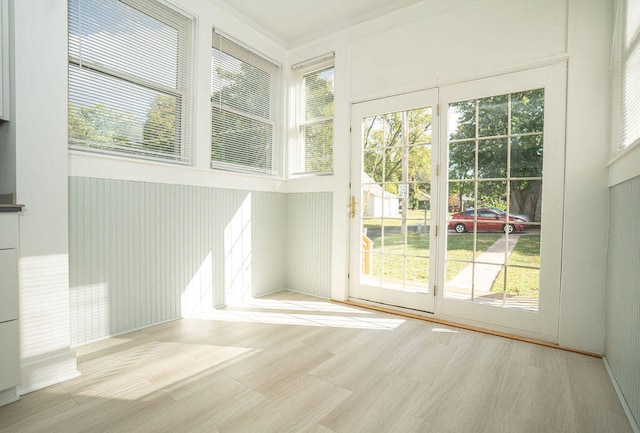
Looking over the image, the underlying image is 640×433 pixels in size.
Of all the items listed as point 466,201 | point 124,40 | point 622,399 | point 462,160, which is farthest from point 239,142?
point 622,399

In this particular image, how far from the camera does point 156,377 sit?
6.18 feet

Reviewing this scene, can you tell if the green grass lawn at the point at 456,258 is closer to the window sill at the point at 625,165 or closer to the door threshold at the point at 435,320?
the door threshold at the point at 435,320

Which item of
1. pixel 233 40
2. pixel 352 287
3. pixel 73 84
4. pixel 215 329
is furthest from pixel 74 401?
pixel 233 40

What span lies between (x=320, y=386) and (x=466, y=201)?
6.34 feet

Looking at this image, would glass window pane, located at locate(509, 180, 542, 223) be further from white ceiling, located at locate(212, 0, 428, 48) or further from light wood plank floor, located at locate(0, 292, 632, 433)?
white ceiling, located at locate(212, 0, 428, 48)

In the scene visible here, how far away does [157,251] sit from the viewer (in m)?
2.70

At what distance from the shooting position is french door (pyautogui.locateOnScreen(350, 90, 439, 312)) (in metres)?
3.01

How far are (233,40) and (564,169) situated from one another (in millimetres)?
3152

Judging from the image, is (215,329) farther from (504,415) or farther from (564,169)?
(564,169)

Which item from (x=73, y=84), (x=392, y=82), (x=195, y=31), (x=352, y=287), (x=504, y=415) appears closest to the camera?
(x=504, y=415)

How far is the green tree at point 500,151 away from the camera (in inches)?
98.6

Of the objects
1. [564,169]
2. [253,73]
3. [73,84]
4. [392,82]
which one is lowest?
[564,169]

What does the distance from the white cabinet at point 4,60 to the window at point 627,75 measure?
10.3 ft

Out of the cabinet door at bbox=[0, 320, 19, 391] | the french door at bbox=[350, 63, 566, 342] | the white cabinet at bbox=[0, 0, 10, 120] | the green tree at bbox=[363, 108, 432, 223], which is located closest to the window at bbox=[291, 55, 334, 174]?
the french door at bbox=[350, 63, 566, 342]
